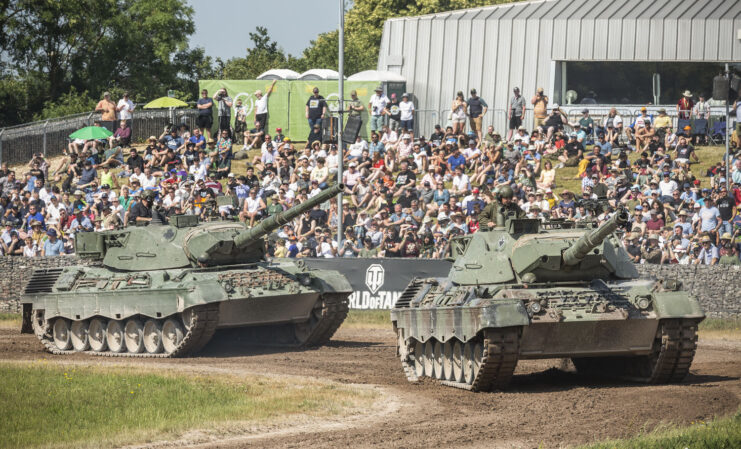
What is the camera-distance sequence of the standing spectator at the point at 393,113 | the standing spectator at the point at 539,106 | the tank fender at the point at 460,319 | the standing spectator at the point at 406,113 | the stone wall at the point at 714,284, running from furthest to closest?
the standing spectator at the point at 393,113 < the standing spectator at the point at 406,113 < the standing spectator at the point at 539,106 < the stone wall at the point at 714,284 < the tank fender at the point at 460,319

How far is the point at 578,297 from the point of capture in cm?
1759

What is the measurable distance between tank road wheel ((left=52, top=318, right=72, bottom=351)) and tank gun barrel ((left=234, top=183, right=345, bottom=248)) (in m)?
4.47

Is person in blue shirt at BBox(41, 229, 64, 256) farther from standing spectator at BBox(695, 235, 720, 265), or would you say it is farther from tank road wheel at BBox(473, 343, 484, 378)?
tank road wheel at BBox(473, 343, 484, 378)

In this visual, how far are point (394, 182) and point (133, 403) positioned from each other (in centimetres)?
1823

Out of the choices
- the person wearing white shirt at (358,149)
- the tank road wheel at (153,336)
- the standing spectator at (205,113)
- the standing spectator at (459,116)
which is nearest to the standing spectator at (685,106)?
the standing spectator at (459,116)

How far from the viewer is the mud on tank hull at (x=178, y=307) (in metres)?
22.8

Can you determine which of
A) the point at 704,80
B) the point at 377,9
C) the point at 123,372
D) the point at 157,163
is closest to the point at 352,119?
the point at 157,163

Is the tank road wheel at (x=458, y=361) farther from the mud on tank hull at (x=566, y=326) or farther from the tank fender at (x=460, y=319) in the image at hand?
the tank fender at (x=460, y=319)

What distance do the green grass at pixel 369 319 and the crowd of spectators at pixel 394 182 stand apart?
1664mm

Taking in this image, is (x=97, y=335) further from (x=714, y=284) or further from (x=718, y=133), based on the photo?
(x=718, y=133)

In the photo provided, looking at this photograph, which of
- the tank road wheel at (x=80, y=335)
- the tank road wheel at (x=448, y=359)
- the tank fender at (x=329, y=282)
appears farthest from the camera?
the tank road wheel at (x=80, y=335)

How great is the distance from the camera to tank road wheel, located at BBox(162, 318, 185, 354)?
75.9 feet

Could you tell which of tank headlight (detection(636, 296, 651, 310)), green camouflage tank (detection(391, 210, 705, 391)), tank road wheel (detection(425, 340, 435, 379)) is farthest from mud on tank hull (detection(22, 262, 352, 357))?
tank headlight (detection(636, 296, 651, 310))

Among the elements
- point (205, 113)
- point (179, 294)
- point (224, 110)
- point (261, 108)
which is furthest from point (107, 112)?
point (179, 294)
